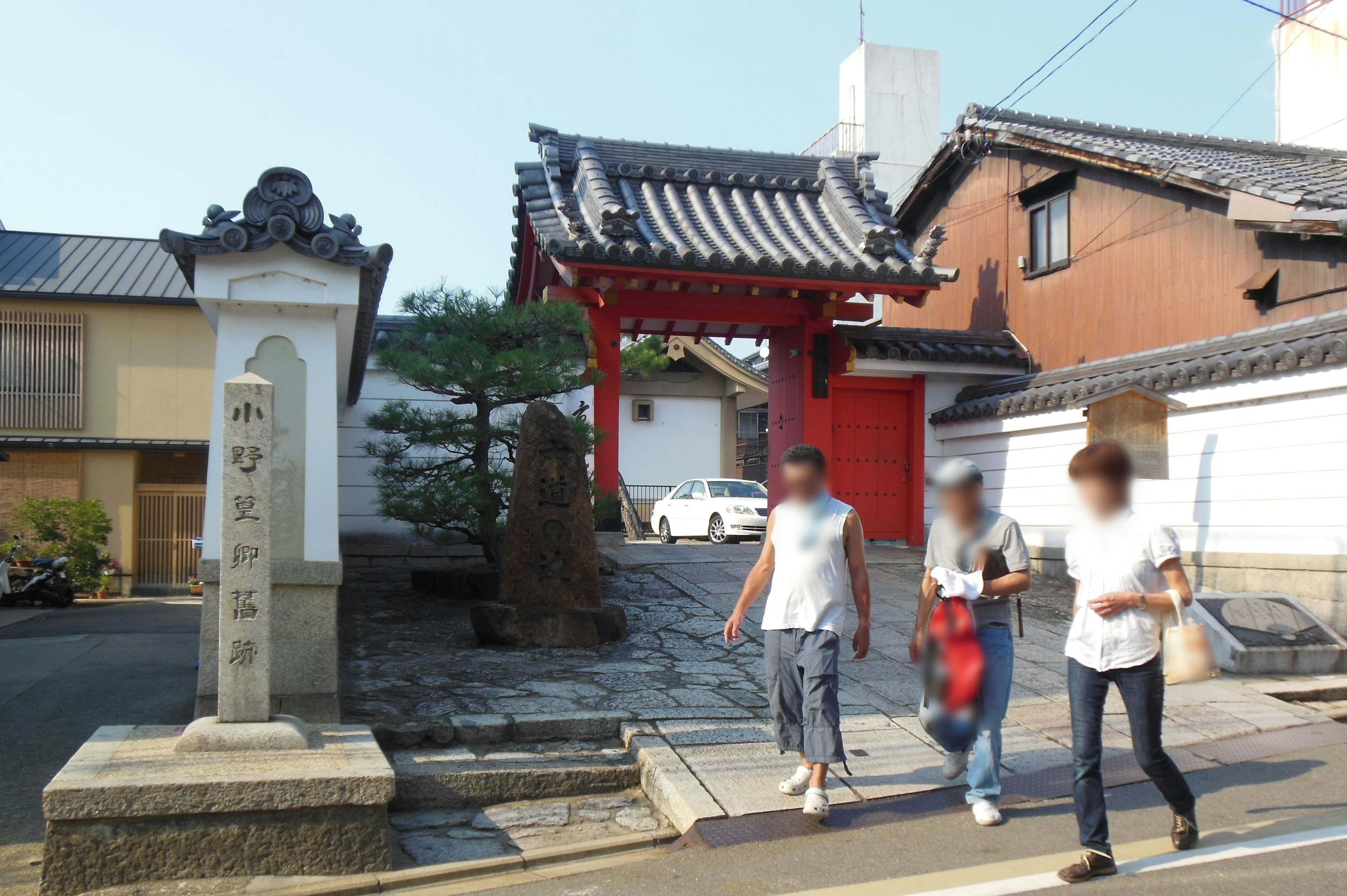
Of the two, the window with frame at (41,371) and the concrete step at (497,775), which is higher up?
the window with frame at (41,371)

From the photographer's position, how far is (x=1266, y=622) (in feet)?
27.4

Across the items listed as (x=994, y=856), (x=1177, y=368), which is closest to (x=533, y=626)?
(x=994, y=856)

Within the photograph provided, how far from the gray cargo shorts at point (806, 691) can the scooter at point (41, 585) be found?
15.7m

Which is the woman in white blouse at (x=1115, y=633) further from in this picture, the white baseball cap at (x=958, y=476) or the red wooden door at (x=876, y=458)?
the red wooden door at (x=876, y=458)

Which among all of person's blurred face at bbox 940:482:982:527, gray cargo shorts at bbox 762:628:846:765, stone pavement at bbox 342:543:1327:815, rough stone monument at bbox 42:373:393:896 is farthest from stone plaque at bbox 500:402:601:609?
person's blurred face at bbox 940:482:982:527

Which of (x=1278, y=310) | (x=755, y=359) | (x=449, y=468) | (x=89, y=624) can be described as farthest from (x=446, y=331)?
(x=755, y=359)

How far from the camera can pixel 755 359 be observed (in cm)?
3866

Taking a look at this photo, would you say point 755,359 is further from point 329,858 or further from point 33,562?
point 329,858

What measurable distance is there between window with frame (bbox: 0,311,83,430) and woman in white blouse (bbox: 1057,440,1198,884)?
22566mm

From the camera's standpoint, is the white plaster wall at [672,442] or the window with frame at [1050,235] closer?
the window with frame at [1050,235]

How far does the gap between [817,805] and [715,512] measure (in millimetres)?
16053

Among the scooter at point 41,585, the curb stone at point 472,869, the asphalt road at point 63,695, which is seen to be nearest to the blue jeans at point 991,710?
the curb stone at point 472,869

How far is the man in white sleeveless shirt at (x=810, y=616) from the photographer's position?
16.1 feet

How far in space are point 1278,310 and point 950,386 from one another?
448 cm
